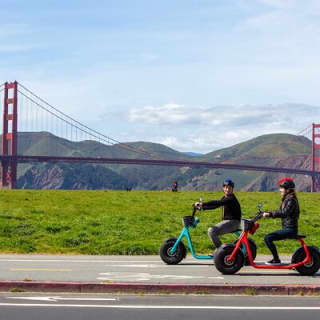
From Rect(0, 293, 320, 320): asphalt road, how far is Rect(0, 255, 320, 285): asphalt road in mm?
998

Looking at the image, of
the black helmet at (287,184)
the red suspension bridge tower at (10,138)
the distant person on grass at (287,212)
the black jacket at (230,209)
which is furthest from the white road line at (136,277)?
the red suspension bridge tower at (10,138)

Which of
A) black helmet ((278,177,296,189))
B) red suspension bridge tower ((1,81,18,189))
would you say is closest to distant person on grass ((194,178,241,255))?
black helmet ((278,177,296,189))

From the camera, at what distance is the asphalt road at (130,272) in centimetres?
1045

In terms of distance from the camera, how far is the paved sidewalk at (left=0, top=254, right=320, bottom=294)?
9.62 meters

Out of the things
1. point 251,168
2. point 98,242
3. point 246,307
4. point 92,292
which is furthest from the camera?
point 251,168

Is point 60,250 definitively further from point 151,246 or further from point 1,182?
point 1,182

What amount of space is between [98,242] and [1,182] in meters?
69.9

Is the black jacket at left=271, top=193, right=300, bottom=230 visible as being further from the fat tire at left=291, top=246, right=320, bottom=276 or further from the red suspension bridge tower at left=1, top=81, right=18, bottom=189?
the red suspension bridge tower at left=1, top=81, right=18, bottom=189

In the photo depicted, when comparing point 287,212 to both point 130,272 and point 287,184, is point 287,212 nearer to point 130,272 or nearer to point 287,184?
point 287,184

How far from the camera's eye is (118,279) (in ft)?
34.3

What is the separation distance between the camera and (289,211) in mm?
11102

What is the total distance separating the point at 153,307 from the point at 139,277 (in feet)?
7.40

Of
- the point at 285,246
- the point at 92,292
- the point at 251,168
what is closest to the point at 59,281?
the point at 92,292

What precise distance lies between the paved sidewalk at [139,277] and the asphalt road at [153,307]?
10.2 inches
